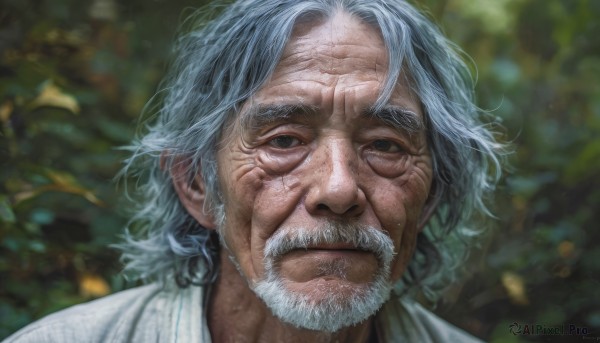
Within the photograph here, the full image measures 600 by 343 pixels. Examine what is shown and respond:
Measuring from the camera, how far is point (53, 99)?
331 cm

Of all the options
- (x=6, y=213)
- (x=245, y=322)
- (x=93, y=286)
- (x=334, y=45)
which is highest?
(x=334, y=45)

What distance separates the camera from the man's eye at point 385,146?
249 cm

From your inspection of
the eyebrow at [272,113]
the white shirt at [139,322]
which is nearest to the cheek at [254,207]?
the eyebrow at [272,113]

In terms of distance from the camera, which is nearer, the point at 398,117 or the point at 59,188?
the point at 398,117

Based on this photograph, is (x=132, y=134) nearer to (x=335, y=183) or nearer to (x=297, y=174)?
(x=297, y=174)

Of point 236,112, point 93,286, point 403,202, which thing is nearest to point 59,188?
point 93,286

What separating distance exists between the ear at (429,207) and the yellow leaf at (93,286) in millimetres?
1452

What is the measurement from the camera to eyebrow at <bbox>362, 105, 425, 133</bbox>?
7.97 ft

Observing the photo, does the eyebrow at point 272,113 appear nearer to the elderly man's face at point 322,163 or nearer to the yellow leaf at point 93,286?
the elderly man's face at point 322,163

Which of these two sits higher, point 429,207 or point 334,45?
point 334,45

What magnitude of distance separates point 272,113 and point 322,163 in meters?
0.23

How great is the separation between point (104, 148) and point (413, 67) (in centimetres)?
159

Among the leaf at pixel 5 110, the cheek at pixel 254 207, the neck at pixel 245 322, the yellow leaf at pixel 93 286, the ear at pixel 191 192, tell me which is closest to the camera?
the cheek at pixel 254 207

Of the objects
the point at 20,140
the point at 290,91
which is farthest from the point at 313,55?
the point at 20,140
